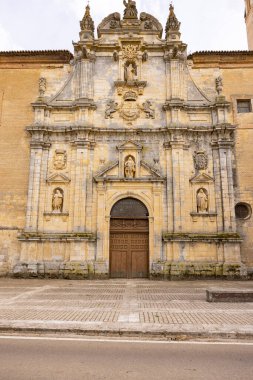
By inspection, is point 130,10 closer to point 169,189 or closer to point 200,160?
point 200,160

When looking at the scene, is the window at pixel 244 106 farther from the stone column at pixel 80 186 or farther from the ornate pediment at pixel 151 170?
the stone column at pixel 80 186

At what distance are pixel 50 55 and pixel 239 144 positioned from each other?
13.5 m

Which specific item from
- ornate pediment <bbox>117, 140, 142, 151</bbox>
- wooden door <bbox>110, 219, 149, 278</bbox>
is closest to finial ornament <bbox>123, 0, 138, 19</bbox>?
ornate pediment <bbox>117, 140, 142, 151</bbox>

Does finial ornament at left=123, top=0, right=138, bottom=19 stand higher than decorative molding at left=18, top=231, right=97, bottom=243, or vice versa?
finial ornament at left=123, top=0, right=138, bottom=19

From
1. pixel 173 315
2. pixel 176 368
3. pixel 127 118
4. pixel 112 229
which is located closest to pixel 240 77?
pixel 127 118

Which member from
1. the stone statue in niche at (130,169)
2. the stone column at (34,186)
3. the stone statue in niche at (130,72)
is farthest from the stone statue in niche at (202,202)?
the stone column at (34,186)

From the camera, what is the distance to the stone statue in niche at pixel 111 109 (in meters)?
20.4

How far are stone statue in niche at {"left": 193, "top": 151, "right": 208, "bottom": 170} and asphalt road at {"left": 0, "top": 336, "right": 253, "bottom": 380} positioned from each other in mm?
14227

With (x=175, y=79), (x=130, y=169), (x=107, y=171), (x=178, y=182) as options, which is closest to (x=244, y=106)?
(x=175, y=79)

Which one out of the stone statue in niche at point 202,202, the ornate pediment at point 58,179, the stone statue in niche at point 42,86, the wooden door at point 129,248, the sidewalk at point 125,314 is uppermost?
the stone statue in niche at point 42,86

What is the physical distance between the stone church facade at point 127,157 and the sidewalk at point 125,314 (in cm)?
574

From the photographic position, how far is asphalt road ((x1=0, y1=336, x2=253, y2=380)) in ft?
14.7

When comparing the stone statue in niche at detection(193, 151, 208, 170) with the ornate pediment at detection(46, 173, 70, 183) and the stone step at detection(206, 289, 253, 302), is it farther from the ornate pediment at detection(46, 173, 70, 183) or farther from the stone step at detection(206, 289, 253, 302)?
the stone step at detection(206, 289, 253, 302)

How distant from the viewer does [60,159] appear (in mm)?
19828
